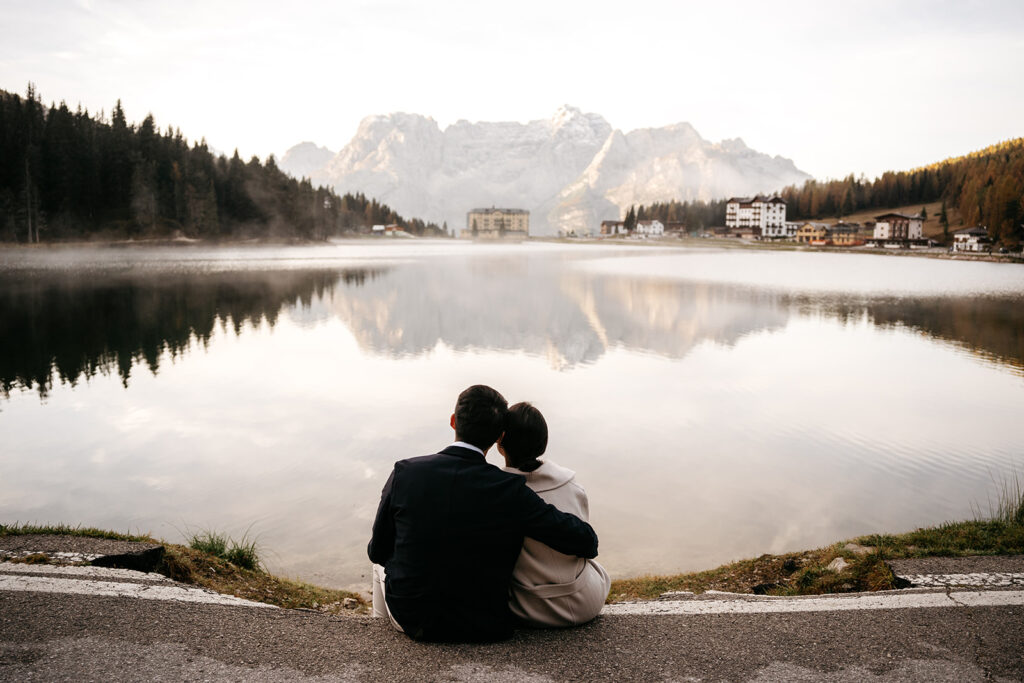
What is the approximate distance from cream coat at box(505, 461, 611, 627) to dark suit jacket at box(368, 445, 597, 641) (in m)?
0.19

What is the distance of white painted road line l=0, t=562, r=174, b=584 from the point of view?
6703mm

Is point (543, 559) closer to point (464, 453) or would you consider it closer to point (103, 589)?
point (464, 453)

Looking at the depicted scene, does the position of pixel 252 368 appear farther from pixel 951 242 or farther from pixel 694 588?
pixel 951 242

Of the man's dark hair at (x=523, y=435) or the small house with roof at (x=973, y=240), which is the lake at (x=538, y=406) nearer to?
the man's dark hair at (x=523, y=435)

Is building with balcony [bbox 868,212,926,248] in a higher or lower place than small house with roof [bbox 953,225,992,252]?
higher

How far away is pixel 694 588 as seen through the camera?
896cm

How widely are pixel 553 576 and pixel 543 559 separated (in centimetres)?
20

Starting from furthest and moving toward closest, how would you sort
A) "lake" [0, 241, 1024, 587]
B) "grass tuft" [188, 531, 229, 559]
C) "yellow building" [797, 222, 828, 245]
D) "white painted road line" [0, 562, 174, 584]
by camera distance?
"yellow building" [797, 222, 828, 245]
"lake" [0, 241, 1024, 587]
"grass tuft" [188, 531, 229, 559]
"white painted road line" [0, 562, 174, 584]

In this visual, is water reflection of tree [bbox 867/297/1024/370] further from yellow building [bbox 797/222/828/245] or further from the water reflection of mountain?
yellow building [bbox 797/222/828/245]

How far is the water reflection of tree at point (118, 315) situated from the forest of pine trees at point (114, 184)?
67336 millimetres

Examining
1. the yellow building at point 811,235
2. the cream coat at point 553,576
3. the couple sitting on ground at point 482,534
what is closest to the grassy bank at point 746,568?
the cream coat at point 553,576

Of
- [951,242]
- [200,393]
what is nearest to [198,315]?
[200,393]

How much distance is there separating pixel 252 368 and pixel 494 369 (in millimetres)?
9245

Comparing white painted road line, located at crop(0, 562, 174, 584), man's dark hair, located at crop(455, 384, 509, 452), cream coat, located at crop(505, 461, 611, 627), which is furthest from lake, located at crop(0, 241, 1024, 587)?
man's dark hair, located at crop(455, 384, 509, 452)
